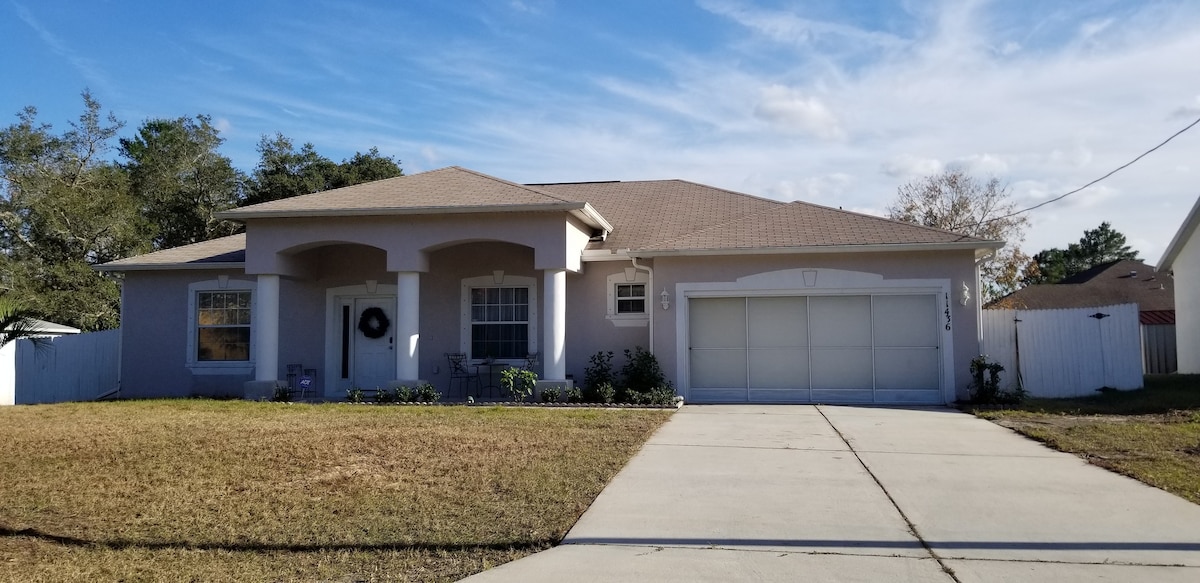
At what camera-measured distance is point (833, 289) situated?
15438 millimetres

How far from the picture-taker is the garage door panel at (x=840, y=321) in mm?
15555

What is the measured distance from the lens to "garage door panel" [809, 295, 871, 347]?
15.6 meters

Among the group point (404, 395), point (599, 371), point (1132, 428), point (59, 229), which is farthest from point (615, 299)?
point (59, 229)

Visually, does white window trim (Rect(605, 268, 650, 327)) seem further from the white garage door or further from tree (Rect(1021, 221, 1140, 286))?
tree (Rect(1021, 221, 1140, 286))

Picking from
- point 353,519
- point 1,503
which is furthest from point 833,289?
point 1,503

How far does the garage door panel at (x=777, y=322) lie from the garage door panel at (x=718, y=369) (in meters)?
0.42

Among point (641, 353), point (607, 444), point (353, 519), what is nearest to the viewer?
point (353, 519)

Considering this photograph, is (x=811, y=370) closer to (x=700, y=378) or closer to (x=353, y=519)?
(x=700, y=378)

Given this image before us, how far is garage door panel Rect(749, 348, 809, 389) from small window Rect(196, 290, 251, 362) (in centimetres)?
1050

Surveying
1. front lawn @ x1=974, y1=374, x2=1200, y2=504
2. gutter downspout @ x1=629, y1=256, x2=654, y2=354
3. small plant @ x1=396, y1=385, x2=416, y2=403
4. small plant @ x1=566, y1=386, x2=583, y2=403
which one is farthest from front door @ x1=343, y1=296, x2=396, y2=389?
front lawn @ x1=974, y1=374, x2=1200, y2=504

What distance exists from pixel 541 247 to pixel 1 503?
938 cm

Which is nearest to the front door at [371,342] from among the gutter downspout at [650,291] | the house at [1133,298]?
the gutter downspout at [650,291]

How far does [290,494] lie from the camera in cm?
741

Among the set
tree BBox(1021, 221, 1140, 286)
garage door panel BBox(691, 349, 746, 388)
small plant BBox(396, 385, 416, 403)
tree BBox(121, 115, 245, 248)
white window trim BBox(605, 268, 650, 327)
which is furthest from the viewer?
tree BBox(1021, 221, 1140, 286)
